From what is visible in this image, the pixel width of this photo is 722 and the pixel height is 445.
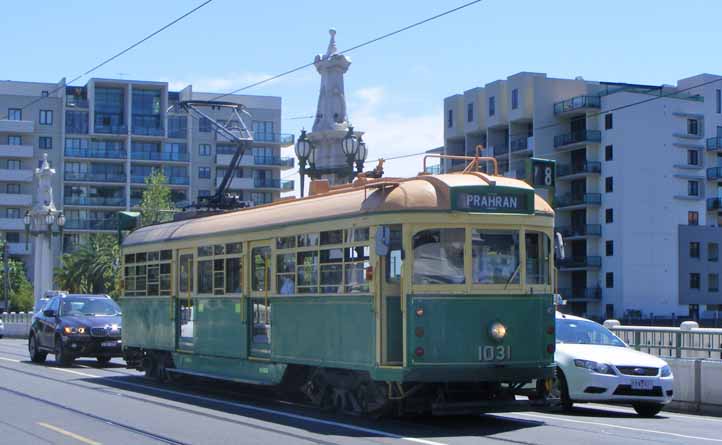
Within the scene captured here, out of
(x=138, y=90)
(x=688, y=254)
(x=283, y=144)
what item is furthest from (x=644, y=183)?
(x=138, y=90)

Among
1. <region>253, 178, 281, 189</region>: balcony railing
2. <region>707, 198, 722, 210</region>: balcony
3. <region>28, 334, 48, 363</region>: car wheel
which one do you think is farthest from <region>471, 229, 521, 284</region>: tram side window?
<region>253, 178, 281, 189</region>: balcony railing

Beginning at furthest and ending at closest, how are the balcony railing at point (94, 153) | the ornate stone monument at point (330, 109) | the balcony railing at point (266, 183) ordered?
the balcony railing at point (266, 183) → the balcony railing at point (94, 153) → the ornate stone monument at point (330, 109)

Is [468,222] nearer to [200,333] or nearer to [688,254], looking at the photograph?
[200,333]

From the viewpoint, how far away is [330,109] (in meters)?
31.9

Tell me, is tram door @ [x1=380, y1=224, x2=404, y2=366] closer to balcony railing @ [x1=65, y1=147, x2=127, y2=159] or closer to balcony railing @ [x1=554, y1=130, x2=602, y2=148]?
balcony railing @ [x1=554, y1=130, x2=602, y2=148]

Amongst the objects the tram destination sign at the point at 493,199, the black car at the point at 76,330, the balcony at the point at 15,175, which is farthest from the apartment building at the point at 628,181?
the tram destination sign at the point at 493,199

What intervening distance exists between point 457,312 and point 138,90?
88238 millimetres

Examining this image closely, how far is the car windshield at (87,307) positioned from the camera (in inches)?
1010

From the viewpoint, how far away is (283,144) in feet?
337

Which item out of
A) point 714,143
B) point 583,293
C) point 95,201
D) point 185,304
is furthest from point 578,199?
point 185,304

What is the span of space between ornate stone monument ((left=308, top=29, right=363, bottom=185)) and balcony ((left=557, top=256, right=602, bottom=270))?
4221cm

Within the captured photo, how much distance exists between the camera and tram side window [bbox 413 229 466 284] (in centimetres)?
1305

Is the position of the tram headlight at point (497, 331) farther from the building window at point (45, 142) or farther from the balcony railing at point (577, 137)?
the building window at point (45, 142)

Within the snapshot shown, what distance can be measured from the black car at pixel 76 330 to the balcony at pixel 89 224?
7099 cm
